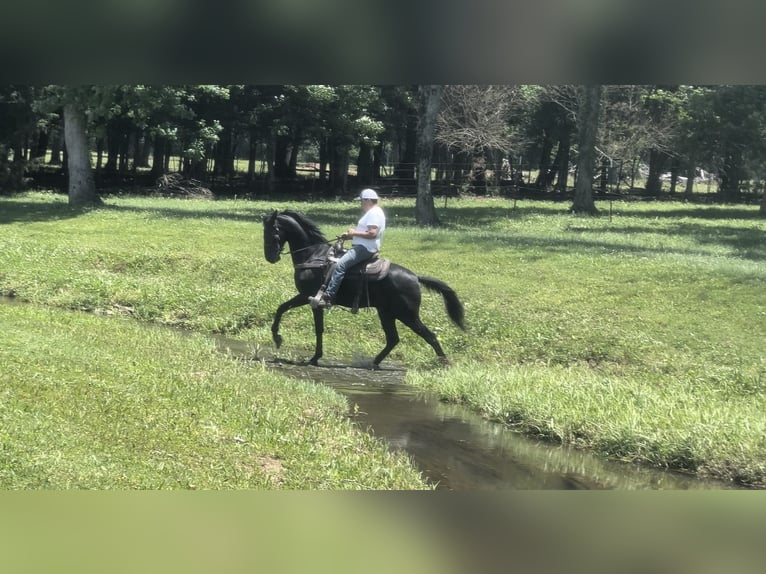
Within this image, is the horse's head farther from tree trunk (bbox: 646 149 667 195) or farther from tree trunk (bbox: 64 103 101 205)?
tree trunk (bbox: 646 149 667 195)

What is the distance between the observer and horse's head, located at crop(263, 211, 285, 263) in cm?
1288

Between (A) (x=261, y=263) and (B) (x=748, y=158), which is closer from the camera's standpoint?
(A) (x=261, y=263)

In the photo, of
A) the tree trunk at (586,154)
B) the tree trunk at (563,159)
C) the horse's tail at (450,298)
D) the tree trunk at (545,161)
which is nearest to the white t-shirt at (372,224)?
the horse's tail at (450,298)

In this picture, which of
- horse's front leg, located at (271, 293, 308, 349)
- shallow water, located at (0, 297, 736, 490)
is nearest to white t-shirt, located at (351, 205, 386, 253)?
horse's front leg, located at (271, 293, 308, 349)

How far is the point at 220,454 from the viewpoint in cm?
705

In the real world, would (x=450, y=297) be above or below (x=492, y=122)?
below

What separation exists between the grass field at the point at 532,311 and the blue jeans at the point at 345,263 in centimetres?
→ 182

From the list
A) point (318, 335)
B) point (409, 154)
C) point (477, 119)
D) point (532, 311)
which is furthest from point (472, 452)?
point (409, 154)

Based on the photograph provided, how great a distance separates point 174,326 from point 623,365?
8.42m

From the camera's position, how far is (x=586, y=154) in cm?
3519

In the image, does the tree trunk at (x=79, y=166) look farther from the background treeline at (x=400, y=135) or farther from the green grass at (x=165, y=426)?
the green grass at (x=165, y=426)
